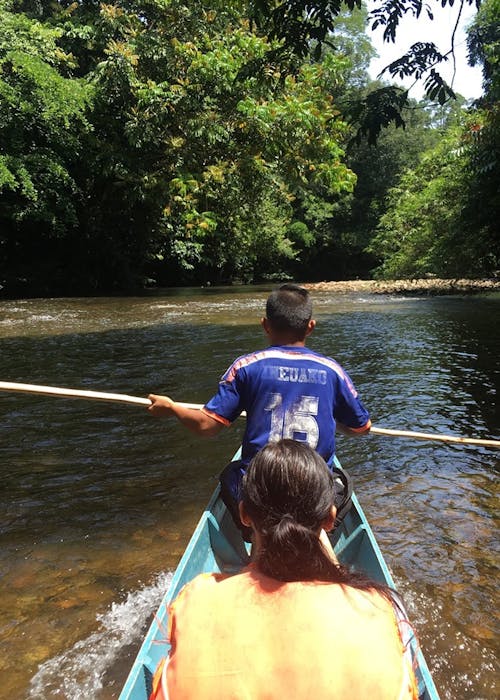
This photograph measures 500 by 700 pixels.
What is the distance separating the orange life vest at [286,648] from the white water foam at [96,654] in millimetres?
1430

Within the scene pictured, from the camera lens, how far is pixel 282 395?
2482 mm

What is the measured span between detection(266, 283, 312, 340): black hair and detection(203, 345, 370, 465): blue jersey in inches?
3.5

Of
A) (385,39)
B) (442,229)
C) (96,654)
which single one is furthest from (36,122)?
(96,654)

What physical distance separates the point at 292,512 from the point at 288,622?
274mm

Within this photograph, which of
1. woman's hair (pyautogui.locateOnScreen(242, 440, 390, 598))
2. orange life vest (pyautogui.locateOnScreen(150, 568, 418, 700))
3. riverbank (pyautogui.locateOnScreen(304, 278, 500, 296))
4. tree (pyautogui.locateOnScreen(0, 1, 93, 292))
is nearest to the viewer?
orange life vest (pyautogui.locateOnScreen(150, 568, 418, 700))

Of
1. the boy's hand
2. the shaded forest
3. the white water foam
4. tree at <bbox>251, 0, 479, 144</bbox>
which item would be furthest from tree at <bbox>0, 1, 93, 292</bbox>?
the white water foam

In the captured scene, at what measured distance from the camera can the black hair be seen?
8.57 feet

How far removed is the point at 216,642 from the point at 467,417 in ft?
18.5

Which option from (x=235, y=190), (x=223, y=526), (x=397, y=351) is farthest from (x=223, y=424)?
(x=235, y=190)

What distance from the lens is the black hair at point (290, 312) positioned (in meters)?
2.61

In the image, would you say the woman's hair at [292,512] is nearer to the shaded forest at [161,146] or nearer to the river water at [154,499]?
the river water at [154,499]

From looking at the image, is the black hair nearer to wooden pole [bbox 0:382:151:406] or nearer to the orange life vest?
wooden pole [bbox 0:382:151:406]

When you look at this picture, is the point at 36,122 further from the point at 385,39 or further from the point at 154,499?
the point at 154,499

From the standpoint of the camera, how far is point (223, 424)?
8.57 ft
